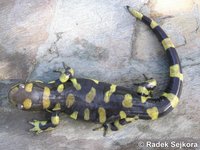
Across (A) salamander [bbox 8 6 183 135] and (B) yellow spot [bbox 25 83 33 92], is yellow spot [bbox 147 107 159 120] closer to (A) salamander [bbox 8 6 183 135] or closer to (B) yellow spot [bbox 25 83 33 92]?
(A) salamander [bbox 8 6 183 135]

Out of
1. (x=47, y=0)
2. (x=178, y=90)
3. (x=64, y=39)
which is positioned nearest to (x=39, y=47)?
(x=64, y=39)

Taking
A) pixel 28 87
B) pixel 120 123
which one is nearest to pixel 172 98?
pixel 120 123

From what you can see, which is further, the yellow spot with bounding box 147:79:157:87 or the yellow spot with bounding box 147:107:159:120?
the yellow spot with bounding box 147:79:157:87

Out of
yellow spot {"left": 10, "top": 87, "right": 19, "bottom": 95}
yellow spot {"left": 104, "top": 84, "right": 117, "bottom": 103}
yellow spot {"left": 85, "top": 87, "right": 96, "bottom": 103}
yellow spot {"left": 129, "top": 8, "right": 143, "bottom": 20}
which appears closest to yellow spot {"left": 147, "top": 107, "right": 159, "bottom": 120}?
yellow spot {"left": 104, "top": 84, "right": 117, "bottom": 103}

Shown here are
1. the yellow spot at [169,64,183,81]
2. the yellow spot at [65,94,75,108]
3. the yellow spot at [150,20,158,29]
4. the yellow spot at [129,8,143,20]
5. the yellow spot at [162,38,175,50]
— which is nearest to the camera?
the yellow spot at [65,94,75,108]

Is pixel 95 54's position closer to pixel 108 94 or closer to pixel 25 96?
pixel 108 94

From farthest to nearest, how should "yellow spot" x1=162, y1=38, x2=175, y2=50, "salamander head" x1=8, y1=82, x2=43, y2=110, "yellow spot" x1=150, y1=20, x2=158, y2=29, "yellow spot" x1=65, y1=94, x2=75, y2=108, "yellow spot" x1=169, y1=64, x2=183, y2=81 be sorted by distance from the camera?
1. "yellow spot" x1=150, y1=20, x2=158, y2=29
2. "yellow spot" x1=162, y1=38, x2=175, y2=50
3. "yellow spot" x1=169, y1=64, x2=183, y2=81
4. "yellow spot" x1=65, y1=94, x2=75, y2=108
5. "salamander head" x1=8, y1=82, x2=43, y2=110

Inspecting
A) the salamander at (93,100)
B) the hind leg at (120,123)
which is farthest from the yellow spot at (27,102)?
the hind leg at (120,123)
